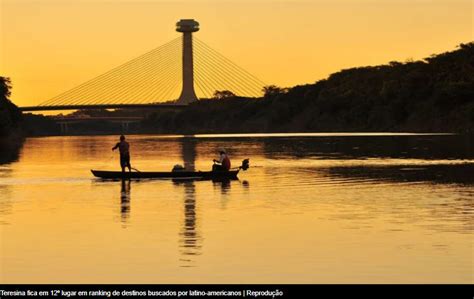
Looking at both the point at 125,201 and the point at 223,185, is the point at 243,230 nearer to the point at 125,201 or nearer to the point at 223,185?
the point at 125,201

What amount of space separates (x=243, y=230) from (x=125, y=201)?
9.35 m

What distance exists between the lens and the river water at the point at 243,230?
20.7 metres

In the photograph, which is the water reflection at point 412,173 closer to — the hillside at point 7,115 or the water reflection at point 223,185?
the water reflection at point 223,185

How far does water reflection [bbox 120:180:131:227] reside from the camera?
3014 centimetres

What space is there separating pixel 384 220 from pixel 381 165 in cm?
2741

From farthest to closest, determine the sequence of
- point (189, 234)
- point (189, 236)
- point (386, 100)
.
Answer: point (386, 100), point (189, 234), point (189, 236)

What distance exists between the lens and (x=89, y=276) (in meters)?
20.4

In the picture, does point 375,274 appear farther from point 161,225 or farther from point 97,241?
point 161,225

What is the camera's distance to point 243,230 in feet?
87.2

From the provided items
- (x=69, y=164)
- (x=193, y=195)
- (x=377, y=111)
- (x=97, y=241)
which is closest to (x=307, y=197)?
(x=193, y=195)

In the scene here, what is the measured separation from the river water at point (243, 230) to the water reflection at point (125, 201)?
0.10ft
